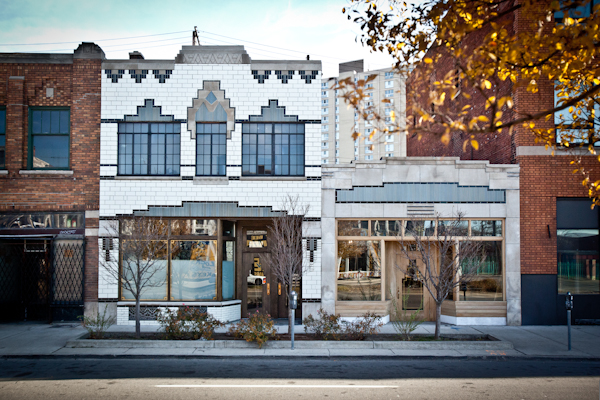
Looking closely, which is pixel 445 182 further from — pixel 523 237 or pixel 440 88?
pixel 440 88

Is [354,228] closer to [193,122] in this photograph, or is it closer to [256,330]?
[256,330]

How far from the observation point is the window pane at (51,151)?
1493 centimetres

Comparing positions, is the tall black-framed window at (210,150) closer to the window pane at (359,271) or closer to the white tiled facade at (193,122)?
the white tiled facade at (193,122)

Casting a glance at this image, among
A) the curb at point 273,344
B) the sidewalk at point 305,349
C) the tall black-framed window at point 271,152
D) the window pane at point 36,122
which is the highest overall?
the window pane at point 36,122

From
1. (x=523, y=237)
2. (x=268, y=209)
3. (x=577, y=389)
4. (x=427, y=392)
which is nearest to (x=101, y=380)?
(x=427, y=392)

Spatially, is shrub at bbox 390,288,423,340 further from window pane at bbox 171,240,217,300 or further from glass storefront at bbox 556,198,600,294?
window pane at bbox 171,240,217,300

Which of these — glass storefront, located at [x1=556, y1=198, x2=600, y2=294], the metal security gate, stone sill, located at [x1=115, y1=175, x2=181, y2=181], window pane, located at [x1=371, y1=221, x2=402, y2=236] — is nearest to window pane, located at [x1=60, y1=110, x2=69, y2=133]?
stone sill, located at [x1=115, y1=175, x2=181, y2=181]

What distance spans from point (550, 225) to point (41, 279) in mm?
16975

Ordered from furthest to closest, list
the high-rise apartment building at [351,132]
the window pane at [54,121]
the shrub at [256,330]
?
the high-rise apartment building at [351,132] < the window pane at [54,121] < the shrub at [256,330]

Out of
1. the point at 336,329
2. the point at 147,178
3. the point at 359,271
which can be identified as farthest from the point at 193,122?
the point at 336,329

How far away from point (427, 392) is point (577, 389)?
2855mm

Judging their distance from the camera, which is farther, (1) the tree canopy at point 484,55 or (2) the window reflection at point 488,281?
(2) the window reflection at point 488,281

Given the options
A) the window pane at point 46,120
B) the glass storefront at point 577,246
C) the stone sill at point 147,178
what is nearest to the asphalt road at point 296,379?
the glass storefront at point 577,246

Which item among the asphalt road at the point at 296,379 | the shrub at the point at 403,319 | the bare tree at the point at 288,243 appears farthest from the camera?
the bare tree at the point at 288,243
